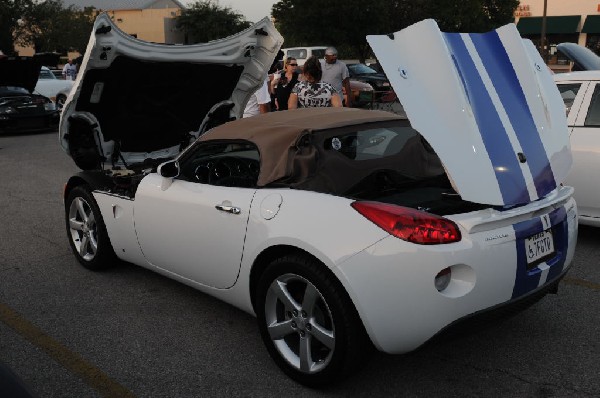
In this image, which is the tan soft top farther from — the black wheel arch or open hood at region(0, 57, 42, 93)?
open hood at region(0, 57, 42, 93)

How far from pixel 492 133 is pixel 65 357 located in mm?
2643

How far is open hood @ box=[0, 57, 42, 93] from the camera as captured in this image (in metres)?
12.6

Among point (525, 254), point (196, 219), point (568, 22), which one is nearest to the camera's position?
point (525, 254)

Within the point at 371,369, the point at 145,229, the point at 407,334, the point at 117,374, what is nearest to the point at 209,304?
the point at 145,229

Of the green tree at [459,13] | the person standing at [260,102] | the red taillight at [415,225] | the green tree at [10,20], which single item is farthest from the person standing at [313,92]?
the green tree at [10,20]

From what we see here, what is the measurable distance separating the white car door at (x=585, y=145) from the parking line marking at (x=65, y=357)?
409 cm

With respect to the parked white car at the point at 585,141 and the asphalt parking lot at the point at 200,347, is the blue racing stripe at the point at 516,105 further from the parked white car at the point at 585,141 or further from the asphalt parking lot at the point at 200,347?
the parked white car at the point at 585,141

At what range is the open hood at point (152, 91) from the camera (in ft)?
15.3

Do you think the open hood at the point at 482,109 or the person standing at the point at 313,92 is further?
the person standing at the point at 313,92

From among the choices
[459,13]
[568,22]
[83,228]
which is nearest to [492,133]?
[83,228]

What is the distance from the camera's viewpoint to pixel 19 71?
1332 cm

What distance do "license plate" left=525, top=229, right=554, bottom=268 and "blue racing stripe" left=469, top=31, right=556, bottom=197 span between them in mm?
218

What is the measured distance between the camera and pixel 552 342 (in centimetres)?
348

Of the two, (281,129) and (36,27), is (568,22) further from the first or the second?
(281,129)
